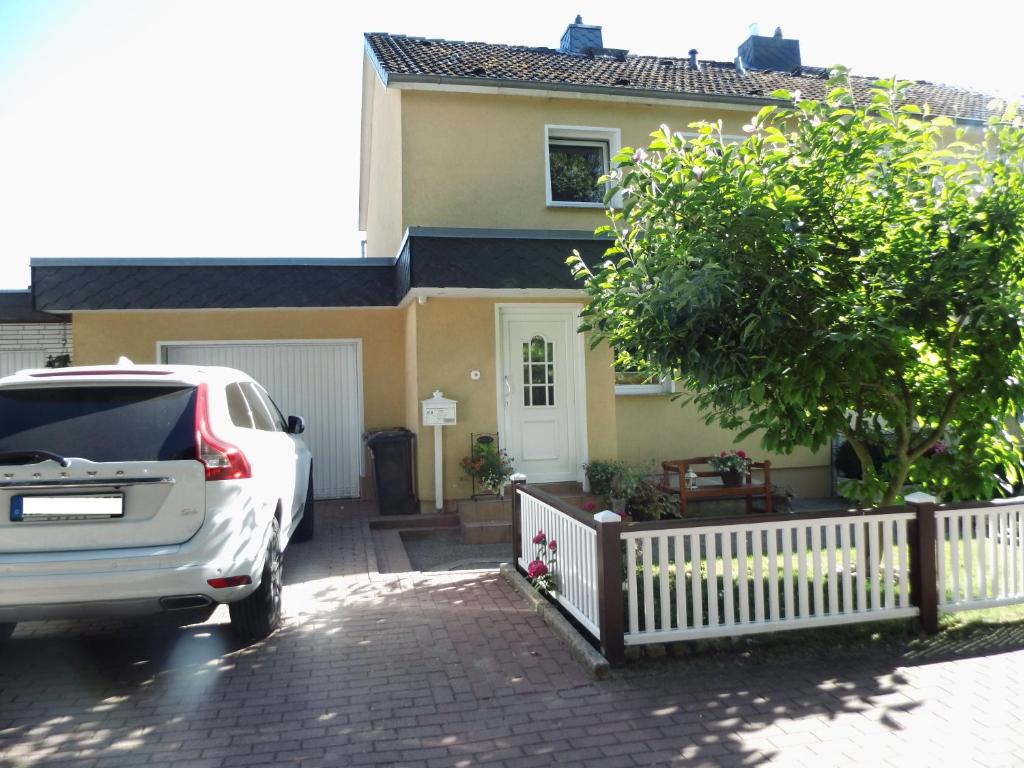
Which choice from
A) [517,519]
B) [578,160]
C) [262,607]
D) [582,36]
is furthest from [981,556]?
[582,36]

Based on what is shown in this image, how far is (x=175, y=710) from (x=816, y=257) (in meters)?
4.83

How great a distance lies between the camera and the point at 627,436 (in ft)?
36.9

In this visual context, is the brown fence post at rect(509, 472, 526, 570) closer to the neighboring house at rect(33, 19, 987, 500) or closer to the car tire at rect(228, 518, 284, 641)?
the car tire at rect(228, 518, 284, 641)

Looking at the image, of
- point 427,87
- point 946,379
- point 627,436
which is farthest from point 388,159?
point 946,379

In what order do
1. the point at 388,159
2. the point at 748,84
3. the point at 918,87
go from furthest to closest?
the point at 918,87
the point at 748,84
the point at 388,159

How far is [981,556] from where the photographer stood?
562 centimetres

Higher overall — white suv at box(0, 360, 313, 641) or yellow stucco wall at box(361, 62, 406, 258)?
yellow stucco wall at box(361, 62, 406, 258)

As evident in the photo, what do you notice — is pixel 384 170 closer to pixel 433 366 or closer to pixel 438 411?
pixel 433 366

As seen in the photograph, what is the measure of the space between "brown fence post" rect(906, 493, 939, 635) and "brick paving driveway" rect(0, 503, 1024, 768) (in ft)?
1.19

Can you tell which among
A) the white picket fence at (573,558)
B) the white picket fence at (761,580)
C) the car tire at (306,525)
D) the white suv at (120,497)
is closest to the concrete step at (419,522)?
the car tire at (306,525)

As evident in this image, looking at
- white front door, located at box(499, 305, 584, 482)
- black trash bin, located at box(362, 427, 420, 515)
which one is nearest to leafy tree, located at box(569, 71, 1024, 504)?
white front door, located at box(499, 305, 584, 482)

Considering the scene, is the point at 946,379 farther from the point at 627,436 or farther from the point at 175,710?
the point at 175,710

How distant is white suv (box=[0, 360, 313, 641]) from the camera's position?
14.3 ft

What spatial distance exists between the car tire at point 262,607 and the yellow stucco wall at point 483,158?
5782 mm
